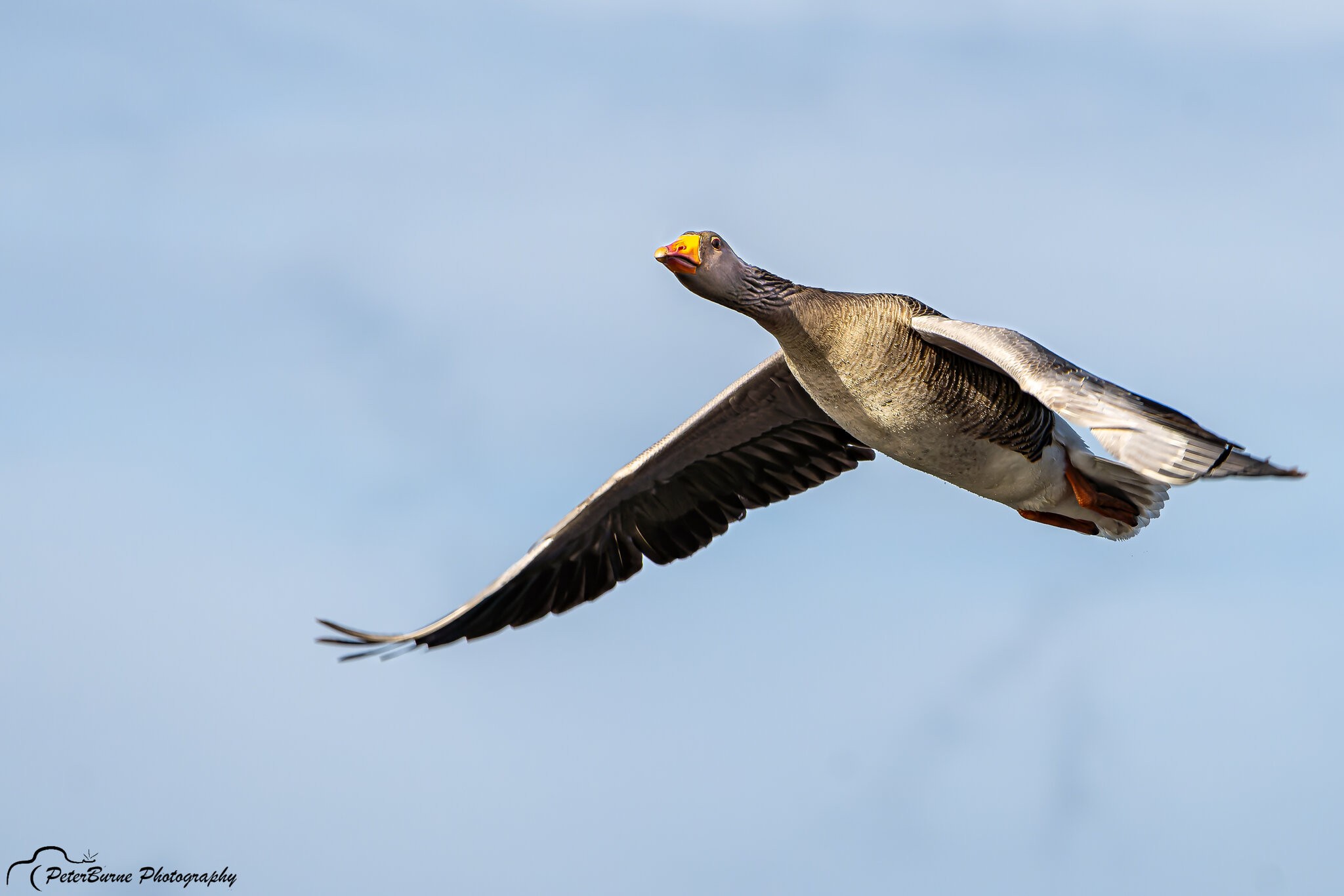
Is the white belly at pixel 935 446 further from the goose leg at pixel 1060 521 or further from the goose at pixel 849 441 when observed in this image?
the goose leg at pixel 1060 521

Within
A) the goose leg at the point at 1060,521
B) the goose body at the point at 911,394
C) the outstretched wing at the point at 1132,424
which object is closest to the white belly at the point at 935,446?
the goose body at the point at 911,394

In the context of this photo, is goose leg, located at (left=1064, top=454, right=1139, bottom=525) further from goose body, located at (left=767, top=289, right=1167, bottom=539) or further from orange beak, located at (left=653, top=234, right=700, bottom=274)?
orange beak, located at (left=653, top=234, right=700, bottom=274)

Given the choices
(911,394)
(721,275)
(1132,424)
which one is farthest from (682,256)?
(1132,424)

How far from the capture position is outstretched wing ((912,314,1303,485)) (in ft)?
29.5

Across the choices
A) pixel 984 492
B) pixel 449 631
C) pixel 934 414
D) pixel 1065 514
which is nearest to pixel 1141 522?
pixel 1065 514

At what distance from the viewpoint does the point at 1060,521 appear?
13445mm

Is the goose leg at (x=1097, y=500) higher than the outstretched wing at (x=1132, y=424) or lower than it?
higher

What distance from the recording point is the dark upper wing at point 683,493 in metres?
14.2

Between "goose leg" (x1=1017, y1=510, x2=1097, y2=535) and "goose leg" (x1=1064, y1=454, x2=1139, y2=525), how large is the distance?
0.88 ft

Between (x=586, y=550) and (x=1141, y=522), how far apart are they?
207 inches

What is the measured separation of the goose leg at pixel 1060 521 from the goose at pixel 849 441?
2cm

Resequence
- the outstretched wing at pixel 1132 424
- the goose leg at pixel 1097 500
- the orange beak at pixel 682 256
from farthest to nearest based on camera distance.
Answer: the goose leg at pixel 1097 500 → the orange beak at pixel 682 256 → the outstretched wing at pixel 1132 424

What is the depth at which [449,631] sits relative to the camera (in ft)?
45.9

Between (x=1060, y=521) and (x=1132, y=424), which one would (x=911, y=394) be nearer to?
(x=1060, y=521)
